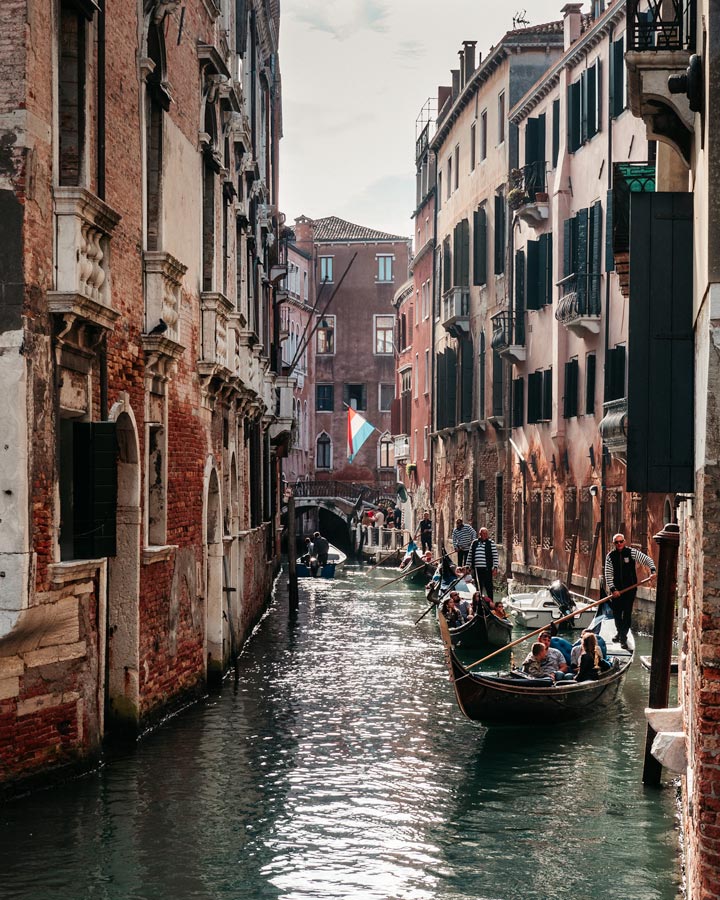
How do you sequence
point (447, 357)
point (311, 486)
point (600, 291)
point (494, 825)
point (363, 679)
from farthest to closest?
1. point (311, 486)
2. point (447, 357)
3. point (600, 291)
4. point (363, 679)
5. point (494, 825)

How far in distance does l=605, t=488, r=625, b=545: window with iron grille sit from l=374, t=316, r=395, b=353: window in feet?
110

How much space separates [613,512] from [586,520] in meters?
1.44

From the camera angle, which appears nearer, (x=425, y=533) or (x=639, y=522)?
(x=639, y=522)

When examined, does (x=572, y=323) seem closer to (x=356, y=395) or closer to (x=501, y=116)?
(x=501, y=116)

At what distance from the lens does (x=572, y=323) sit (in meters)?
20.5

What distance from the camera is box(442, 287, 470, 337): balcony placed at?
101 ft

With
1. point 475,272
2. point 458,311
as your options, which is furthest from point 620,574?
point 458,311

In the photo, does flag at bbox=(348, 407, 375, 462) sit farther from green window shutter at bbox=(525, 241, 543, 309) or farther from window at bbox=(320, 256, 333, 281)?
green window shutter at bbox=(525, 241, 543, 309)

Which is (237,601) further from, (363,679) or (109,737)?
(109,737)

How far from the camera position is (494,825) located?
9.00 metres

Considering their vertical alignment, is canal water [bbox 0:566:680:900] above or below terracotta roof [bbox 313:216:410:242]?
below

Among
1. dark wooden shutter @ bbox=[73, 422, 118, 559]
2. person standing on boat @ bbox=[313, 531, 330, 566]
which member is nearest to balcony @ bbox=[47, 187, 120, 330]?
dark wooden shutter @ bbox=[73, 422, 118, 559]

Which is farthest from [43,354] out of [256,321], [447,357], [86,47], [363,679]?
[447,357]

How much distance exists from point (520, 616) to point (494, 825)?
470 inches
